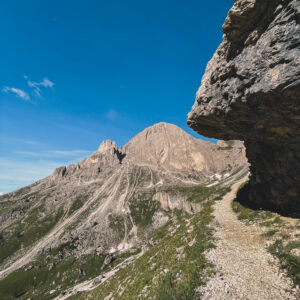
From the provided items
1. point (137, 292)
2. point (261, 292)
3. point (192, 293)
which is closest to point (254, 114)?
point (261, 292)

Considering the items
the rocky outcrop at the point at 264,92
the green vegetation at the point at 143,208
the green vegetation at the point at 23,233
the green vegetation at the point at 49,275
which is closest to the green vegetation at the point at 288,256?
the rocky outcrop at the point at 264,92

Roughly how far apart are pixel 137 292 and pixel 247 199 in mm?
24631

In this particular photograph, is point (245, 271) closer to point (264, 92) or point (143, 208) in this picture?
point (264, 92)

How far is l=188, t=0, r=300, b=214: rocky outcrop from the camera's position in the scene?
43.2ft

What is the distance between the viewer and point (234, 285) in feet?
42.1

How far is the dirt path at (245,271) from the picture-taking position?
11641 millimetres

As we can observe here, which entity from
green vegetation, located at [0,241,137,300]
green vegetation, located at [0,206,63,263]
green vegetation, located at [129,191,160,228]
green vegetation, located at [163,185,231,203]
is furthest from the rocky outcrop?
green vegetation, located at [0,206,63,263]

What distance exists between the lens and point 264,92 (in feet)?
48.3

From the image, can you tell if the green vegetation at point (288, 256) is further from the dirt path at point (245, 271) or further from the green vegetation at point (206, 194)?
the green vegetation at point (206, 194)

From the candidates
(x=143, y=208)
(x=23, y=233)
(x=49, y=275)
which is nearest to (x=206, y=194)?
(x=143, y=208)

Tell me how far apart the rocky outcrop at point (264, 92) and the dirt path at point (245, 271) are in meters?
8.73

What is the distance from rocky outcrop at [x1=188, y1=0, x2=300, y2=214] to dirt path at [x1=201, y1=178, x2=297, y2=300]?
873cm

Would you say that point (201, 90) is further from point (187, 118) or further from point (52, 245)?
point (52, 245)

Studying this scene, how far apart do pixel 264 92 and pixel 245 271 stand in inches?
613
